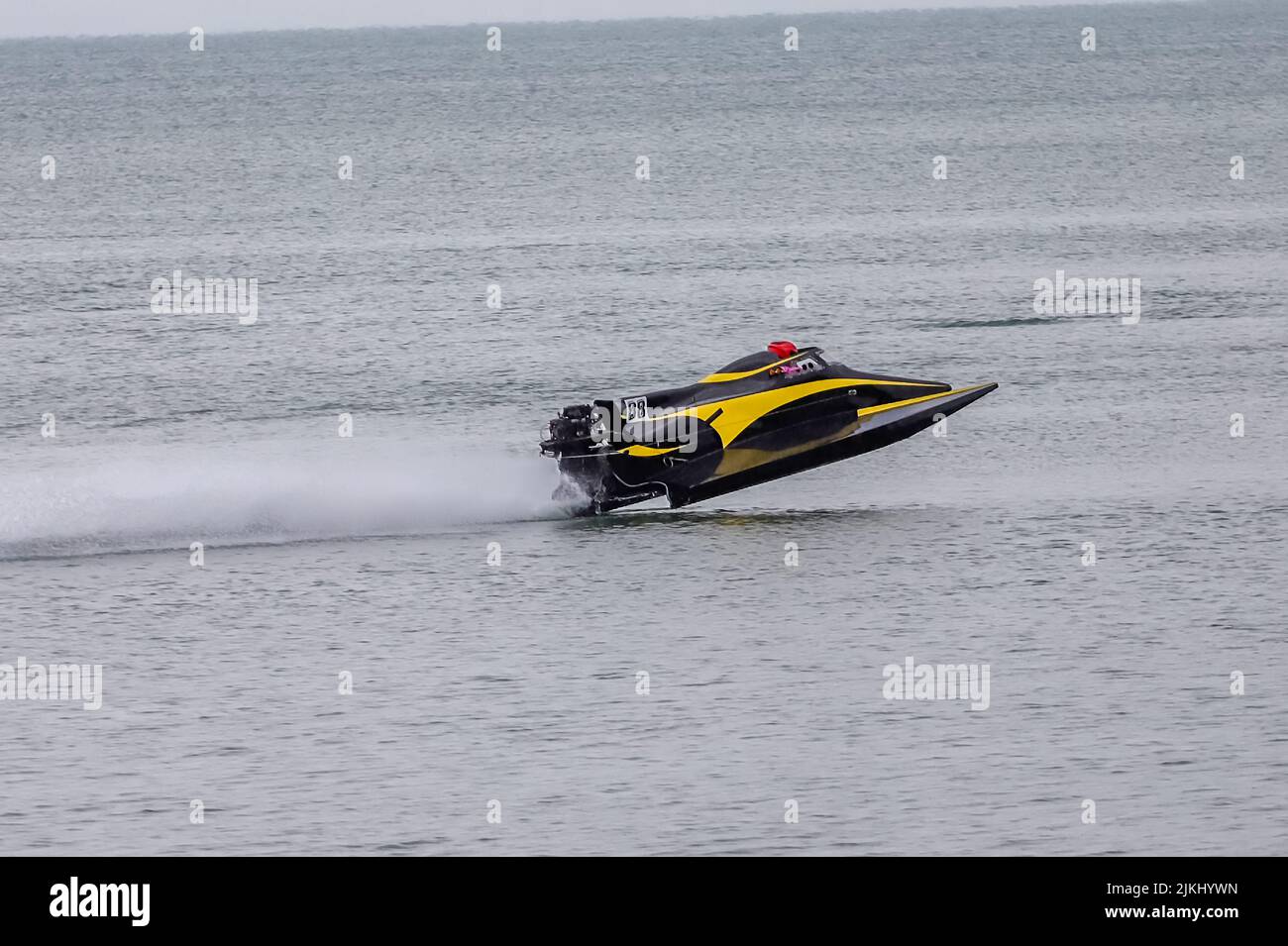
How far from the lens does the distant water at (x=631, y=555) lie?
60.1 ft

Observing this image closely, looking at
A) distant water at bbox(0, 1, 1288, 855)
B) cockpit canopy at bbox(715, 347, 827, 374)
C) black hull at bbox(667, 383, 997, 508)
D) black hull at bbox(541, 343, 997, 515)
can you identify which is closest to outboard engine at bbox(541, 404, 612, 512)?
black hull at bbox(541, 343, 997, 515)

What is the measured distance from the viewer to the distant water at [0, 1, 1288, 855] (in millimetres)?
18312

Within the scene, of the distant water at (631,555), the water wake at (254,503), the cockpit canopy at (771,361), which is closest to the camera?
the distant water at (631,555)

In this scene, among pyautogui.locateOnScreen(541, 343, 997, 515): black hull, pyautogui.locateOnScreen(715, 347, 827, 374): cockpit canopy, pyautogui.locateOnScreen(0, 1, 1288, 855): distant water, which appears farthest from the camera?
pyautogui.locateOnScreen(715, 347, 827, 374): cockpit canopy

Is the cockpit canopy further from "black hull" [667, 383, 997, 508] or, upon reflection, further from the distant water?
the distant water

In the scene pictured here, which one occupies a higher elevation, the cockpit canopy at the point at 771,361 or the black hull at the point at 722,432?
the cockpit canopy at the point at 771,361

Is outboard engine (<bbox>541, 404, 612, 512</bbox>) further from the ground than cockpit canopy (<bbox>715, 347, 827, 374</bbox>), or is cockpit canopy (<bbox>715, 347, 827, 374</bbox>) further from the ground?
cockpit canopy (<bbox>715, 347, 827, 374</bbox>)

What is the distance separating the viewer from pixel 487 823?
17750mm

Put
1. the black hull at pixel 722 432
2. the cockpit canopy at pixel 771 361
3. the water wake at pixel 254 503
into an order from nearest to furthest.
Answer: the black hull at pixel 722 432 → the water wake at pixel 254 503 → the cockpit canopy at pixel 771 361

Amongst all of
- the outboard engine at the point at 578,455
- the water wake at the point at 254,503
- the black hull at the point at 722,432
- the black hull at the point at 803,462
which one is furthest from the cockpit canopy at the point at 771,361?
the water wake at the point at 254,503

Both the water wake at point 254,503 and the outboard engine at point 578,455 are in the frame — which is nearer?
the outboard engine at point 578,455

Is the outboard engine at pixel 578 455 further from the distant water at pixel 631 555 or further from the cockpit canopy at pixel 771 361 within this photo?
the cockpit canopy at pixel 771 361

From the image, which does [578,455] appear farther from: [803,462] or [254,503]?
[254,503]

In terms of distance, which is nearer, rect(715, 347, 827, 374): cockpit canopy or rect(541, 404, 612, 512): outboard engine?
rect(541, 404, 612, 512): outboard engine
